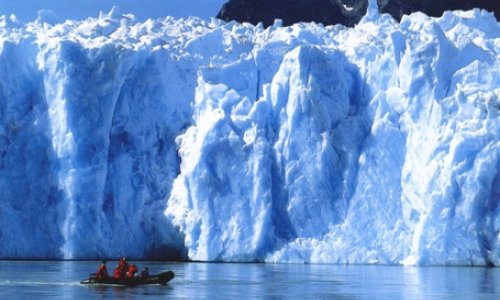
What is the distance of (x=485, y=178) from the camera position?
3691 cm

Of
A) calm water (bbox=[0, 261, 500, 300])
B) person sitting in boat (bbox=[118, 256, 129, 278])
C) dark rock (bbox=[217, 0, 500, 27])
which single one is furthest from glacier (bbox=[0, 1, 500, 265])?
dark rock (bbox=[217, 0, 500, 27])

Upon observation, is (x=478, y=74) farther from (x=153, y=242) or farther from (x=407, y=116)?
(x=153, y=242)

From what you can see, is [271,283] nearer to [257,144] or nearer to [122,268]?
[122,268]

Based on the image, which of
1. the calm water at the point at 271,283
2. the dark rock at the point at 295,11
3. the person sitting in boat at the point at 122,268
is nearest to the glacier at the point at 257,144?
the calm water at the point at 271,283

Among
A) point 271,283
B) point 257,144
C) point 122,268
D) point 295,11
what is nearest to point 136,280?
point 122,268

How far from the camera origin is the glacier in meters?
38.3

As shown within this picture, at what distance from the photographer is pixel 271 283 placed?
93.5ft

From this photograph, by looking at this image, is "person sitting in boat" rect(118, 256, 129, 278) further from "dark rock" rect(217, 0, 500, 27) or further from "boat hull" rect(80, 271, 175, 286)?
"dark rock" rect(217, 0, 500, 27)

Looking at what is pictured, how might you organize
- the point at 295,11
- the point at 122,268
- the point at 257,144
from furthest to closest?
the point at 295,11 < the point at 257,144 < the point at 122,268

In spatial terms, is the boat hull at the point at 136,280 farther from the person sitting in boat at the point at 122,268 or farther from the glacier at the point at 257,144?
the glacier at the point at 257,144

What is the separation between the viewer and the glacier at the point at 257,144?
38.3m

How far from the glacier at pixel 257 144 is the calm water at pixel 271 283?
2.41 meters

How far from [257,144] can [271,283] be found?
13.3 meters

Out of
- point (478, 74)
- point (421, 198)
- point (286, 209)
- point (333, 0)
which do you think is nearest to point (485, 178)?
point (421, 198)
